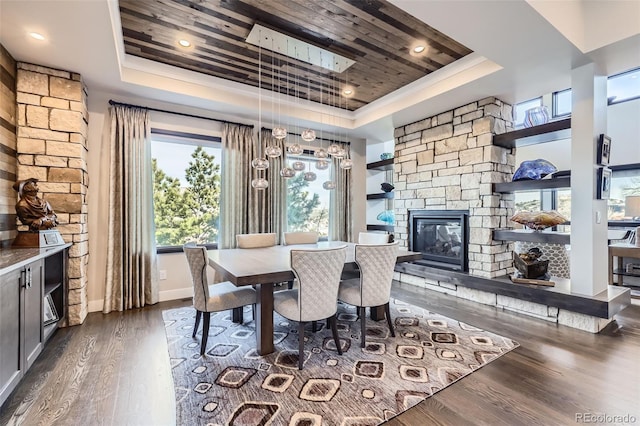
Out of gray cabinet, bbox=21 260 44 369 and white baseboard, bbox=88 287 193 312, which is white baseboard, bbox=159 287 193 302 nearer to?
white baseboard, bbox=88 287 193 312

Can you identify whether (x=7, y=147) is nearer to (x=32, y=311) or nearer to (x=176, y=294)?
(x=32, y=311)

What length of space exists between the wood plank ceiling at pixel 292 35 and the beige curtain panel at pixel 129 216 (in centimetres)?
93

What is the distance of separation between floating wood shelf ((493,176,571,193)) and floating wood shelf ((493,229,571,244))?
53cm

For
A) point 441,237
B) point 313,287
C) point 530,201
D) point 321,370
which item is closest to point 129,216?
point 313,287

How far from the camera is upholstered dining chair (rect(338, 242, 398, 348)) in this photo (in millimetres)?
2533

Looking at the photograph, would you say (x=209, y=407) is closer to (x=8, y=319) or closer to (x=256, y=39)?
(x=8, y=319)

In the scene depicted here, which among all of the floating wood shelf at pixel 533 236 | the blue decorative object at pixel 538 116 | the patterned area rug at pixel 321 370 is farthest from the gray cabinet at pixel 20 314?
the blue decorative object at pixel 538 116

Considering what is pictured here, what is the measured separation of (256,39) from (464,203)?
131 inches

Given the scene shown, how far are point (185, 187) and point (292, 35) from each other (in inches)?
103

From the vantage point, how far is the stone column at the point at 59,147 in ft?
9.21

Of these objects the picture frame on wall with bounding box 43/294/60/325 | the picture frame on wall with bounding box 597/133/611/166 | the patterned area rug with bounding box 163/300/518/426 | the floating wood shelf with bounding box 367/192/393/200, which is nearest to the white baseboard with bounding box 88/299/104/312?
the picture frame on wall with bounding box 43/294/60/325

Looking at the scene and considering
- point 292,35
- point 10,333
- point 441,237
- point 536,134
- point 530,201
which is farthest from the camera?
point 530,201

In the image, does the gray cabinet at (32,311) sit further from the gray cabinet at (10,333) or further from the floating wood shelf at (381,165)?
the floating wood shelf at (381,165)

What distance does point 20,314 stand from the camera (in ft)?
6.20
